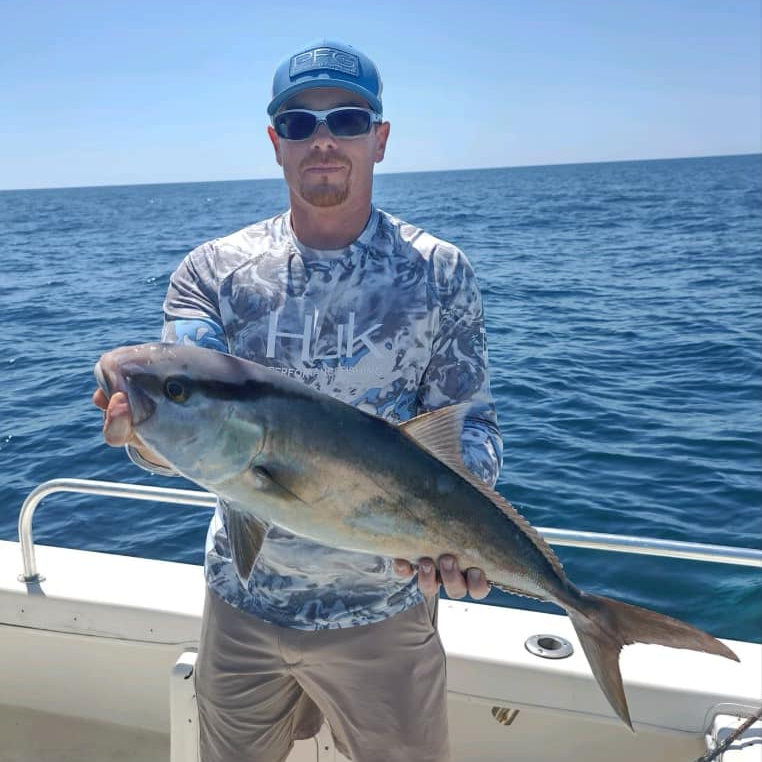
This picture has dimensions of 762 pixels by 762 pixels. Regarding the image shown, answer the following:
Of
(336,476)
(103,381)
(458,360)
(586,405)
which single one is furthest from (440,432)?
(586,405)

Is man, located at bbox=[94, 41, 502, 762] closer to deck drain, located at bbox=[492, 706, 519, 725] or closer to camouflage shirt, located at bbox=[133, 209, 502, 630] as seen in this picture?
camouflage shirt, located at bbox=[133, 209, 502, 630]

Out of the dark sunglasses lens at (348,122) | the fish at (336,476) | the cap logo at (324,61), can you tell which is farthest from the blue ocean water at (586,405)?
the cap logo at (324,61)

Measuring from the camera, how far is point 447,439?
7.73 ft

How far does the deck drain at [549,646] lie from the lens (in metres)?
3.51

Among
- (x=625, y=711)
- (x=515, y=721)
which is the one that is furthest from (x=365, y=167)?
(x=515, y=721)

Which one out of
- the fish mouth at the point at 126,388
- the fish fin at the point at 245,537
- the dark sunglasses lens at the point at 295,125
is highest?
the dark sunglasses lens at the point at 295,125

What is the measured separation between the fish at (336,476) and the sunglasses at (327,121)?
3.20 ft

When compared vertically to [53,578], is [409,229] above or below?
above

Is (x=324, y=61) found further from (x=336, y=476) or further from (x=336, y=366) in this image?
(x=336, y=476)

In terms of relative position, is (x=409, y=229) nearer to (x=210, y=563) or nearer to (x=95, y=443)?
(x=210, y=563)

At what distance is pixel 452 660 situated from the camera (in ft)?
11.6

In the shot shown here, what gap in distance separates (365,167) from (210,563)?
1.45 meters

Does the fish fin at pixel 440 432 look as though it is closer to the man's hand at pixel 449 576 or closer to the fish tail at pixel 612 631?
the man's hand at pixel 449 576

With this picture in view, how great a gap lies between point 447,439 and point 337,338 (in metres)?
0.58
